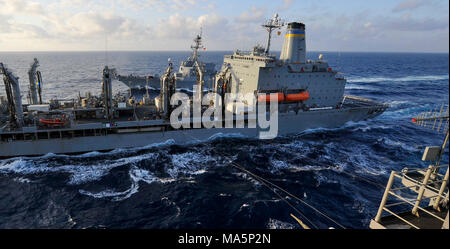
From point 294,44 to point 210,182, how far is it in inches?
726

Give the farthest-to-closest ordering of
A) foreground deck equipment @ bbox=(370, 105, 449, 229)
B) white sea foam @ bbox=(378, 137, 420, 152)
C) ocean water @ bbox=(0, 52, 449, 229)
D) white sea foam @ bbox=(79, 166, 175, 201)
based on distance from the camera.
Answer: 1. white sea foam @ bbox=(378, 137, 420, 152)
2. white sea foam @ bbox=(79, 166, 175, 201)
3. ocean water @ bbox=(0, 52, 449, 229)
4. foreground deck equipment @ bbox=(370, 105, 449, 229)

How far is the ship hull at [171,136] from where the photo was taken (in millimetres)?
20547

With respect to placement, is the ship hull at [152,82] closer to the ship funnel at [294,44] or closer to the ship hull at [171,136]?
the ship funnel at [294,44]

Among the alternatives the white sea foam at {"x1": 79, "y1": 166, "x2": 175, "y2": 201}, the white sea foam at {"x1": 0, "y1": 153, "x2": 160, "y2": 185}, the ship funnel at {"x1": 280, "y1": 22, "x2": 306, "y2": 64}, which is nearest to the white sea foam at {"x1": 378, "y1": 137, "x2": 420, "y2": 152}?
the ship funnel at {"x1": 280, "y1": 22, "x2": 306, "y2": 64}

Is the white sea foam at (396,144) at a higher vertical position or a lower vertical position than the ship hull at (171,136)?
lower

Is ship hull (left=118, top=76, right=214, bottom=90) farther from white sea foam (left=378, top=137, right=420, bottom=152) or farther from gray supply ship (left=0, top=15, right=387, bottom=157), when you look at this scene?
white sea foam (left=378, top=137, right=420, bottom=152)

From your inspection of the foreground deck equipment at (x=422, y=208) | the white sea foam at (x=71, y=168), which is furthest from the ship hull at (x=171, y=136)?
the foreground deck equipment at (x=422, y=208)

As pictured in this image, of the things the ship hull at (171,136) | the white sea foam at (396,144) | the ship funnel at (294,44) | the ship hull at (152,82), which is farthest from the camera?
the ship hull at (152,82)

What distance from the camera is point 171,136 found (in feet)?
78.4

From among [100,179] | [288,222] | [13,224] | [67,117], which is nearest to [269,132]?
[288,222]

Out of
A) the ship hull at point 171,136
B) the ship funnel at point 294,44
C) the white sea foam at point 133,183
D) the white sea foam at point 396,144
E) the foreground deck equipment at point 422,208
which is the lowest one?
the white sea foam at point 133,183

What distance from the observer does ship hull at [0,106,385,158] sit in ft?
67.4

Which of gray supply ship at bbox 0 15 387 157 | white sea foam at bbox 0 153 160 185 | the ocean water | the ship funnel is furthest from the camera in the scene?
the ship funnel
